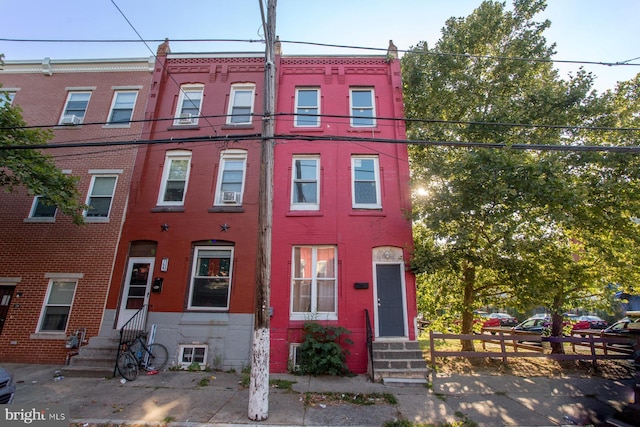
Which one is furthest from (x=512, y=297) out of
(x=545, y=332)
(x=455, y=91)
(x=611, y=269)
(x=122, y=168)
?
(x=122, y=168)

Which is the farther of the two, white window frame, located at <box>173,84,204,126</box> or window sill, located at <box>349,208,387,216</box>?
white window frame, located at <box>173,84,204,126</box>

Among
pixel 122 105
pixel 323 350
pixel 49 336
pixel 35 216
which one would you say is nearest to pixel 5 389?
pixel 49 336

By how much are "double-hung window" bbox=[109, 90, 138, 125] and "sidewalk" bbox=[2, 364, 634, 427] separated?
8606 millimetres

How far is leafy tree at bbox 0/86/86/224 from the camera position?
24.5 feet

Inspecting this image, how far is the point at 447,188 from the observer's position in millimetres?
8289

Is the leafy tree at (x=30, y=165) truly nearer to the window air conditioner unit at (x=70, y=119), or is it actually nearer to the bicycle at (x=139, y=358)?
the window air conditioner unit at (x=70, y=119)

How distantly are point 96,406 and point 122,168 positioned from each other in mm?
7507

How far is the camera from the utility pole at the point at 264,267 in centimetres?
504

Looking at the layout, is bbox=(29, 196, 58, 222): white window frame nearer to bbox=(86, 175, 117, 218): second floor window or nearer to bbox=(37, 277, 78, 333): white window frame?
bbox=(86, 175, 117, 218): second floor window

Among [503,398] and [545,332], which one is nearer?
[503,398]

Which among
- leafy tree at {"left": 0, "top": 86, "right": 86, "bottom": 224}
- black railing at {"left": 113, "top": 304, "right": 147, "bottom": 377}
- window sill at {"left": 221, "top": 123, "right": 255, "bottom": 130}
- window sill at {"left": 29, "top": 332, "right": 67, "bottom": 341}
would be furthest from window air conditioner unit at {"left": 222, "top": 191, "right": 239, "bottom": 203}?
window sill at {"left": 29, "top": 332, "right": 67, "bottom": 341}

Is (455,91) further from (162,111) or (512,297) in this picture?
(162,111)

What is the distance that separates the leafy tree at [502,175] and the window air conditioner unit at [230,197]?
5.85 meters

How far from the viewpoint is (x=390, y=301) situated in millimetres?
8680
